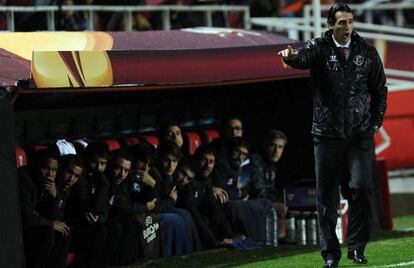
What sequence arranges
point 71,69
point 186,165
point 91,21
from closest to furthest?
point 71,69, point 186,165, point 91,21

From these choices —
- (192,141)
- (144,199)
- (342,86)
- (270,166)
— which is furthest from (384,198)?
(342,86)

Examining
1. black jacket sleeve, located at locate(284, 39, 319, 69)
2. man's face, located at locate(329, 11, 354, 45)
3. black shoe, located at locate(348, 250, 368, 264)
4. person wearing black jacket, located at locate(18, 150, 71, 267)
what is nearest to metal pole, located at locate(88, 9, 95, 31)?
person wearing black jacket, located at locate(18, 150, 71, 267)

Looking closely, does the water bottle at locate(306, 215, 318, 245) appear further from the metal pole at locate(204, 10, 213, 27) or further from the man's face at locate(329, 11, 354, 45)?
the metal pole at locate(204, 10, 213, 27)

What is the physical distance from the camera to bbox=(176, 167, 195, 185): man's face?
13.1 metres

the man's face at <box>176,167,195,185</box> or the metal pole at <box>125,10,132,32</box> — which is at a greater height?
the metal pole at <box>125,10,132,32</box>

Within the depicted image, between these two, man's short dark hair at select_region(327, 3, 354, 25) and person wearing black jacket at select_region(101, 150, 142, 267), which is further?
person wearing black jacket at select_region(101, 150, 142, 267)

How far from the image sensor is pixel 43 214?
37.9ft

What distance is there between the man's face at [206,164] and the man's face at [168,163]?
19.1 inches

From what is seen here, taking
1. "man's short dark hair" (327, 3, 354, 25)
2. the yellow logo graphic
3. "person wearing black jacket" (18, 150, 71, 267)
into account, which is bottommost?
"person wearing black jacket" (18, 150, 71, 267)

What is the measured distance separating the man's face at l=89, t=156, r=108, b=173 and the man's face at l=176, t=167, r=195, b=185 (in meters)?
1.00

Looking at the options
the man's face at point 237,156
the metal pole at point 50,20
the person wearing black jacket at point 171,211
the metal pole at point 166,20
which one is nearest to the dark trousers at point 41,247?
the person wearing black jacket at point 171,211

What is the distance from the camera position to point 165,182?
12992 mm

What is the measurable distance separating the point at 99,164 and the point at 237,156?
2.06 metres

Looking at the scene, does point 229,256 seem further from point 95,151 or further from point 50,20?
point 50,20
